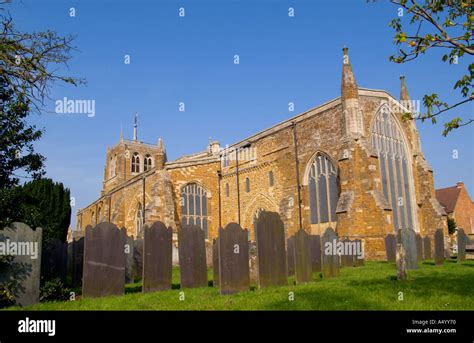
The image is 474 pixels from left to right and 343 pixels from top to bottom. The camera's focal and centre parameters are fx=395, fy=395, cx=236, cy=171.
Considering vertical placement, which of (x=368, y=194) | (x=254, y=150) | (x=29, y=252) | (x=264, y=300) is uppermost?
(x=254, y=150)

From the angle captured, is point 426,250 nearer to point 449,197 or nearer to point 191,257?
point 191,257

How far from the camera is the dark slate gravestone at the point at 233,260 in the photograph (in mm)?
8841

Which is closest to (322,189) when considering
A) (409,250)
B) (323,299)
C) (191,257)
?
(409,250)

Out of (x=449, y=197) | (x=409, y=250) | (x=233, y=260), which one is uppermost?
(x=449, y=197)

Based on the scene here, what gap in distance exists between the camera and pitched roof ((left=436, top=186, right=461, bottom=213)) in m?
40.9

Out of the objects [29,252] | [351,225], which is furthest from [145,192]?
[29,252]

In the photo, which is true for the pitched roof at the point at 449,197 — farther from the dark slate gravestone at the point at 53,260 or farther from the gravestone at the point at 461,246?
the dark slate gravestone at the point at 53,260

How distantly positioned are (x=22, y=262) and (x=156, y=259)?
2912mm

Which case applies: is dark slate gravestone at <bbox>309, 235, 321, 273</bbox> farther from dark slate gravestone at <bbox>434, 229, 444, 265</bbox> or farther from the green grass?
the green grass

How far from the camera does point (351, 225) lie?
1848 centimetres

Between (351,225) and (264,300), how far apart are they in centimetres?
1217

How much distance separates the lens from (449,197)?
1677 inches
